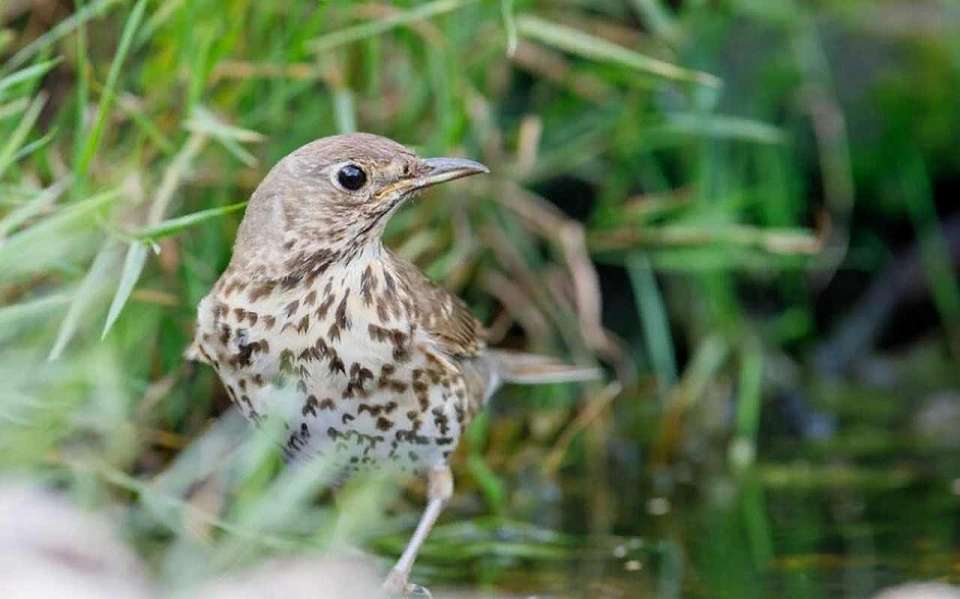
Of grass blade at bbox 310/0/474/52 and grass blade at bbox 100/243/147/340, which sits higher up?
grass blade at bbox 310/0/474/52

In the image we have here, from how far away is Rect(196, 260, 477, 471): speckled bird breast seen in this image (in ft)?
13.2

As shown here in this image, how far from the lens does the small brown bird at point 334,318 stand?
4.04m

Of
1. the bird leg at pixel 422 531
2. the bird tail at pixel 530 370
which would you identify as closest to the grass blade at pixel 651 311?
the bird tail at pixel 530 370

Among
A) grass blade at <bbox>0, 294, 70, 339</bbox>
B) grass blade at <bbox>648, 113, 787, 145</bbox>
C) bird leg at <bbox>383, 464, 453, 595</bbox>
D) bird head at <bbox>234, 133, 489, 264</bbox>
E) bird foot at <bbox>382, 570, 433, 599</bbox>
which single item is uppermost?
grass blade at <bbox>648, 113, 787, 145</bbox>

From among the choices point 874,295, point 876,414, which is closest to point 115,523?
point 876,414

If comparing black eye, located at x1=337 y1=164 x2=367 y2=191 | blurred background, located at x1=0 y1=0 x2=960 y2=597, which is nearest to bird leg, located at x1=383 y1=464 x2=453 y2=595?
blurred background, located at x1=0 y1=0 x2=960 y2=597

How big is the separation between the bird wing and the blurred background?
46 centimetres

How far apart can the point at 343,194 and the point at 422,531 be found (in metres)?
0.80

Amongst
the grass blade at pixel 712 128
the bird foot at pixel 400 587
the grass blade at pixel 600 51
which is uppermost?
the grass blade at pixel 712 128

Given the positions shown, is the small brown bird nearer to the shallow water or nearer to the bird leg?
the bird leg

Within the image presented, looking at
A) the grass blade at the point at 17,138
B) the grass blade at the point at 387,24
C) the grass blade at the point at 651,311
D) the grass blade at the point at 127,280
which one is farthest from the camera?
the grass blade at the point at 651,311

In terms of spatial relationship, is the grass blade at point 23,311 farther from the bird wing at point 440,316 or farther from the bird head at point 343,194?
the bird wing at point 440,316

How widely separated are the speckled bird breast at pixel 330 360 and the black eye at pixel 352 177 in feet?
0.56

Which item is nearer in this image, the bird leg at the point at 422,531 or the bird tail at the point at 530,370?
the bird leg at the point at 422,531
